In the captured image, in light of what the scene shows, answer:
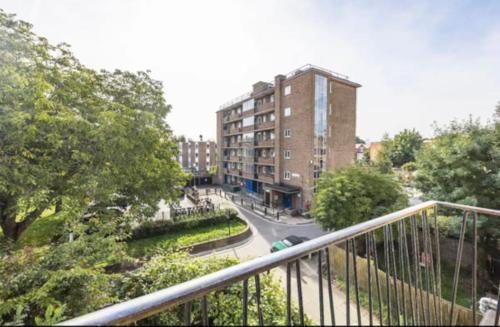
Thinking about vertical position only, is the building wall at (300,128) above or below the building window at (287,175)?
above

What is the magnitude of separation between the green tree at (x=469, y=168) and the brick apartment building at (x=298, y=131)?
7955 mm

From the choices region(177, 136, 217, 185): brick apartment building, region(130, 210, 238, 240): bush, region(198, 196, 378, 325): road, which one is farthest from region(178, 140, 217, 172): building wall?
region(130, 210, 238, 240): bush

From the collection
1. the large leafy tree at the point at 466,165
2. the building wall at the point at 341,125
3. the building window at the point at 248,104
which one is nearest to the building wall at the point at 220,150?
the building window at the point at 248,104

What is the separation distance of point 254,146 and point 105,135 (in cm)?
1763

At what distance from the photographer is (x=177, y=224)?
12594 millimetres

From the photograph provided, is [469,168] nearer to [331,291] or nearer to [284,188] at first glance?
[331,291]

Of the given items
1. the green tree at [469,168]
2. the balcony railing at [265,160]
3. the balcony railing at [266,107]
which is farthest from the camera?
the balcony railing at [265,160]

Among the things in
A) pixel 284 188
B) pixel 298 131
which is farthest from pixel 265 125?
pixel 284 188

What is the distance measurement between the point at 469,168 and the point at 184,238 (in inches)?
472

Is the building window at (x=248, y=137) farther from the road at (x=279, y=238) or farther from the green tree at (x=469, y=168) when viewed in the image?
the green tree at (x=469, y=168)

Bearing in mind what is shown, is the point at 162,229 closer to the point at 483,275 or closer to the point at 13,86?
the point at 13,86

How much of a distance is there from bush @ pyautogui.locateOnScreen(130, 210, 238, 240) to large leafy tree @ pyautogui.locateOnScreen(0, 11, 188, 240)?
13.6 feet

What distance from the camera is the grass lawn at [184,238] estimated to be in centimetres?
1035

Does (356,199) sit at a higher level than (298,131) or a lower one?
lower
